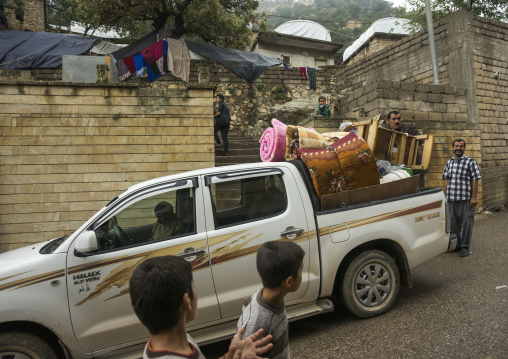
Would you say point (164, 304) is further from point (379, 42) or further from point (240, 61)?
point (379, 42)

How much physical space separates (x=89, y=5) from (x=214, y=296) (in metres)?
17.9

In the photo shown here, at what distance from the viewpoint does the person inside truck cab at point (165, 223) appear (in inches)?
123

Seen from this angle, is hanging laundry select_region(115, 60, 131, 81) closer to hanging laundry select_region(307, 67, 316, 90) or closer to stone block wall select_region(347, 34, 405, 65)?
hanging laundry select_region(307, 67, 316, 90)

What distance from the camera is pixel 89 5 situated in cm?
1636

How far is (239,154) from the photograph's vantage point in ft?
37.0

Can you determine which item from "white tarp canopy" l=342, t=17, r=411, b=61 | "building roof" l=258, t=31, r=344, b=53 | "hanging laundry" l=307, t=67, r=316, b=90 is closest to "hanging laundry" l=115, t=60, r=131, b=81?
"hanging laundry" l=307, t=67, r=316, b=90

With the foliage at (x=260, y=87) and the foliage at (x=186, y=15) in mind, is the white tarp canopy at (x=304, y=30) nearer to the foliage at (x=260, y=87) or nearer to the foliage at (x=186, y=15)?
the foliage at (x=186, y=15)

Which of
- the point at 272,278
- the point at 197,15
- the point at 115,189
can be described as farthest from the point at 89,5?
the point at 272,278

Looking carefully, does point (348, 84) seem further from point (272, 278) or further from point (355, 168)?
point (272, 278)

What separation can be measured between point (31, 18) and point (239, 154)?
2452cm

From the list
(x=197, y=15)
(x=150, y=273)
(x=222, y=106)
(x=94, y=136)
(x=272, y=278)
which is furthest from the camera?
(x=197, y=15)

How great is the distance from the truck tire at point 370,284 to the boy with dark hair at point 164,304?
2561 millimetres

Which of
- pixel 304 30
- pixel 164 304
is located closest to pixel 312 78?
pixel 304 30

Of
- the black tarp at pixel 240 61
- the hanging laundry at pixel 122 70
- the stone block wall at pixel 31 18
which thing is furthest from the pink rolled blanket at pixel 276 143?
the stone block wall at pixel 31 18
